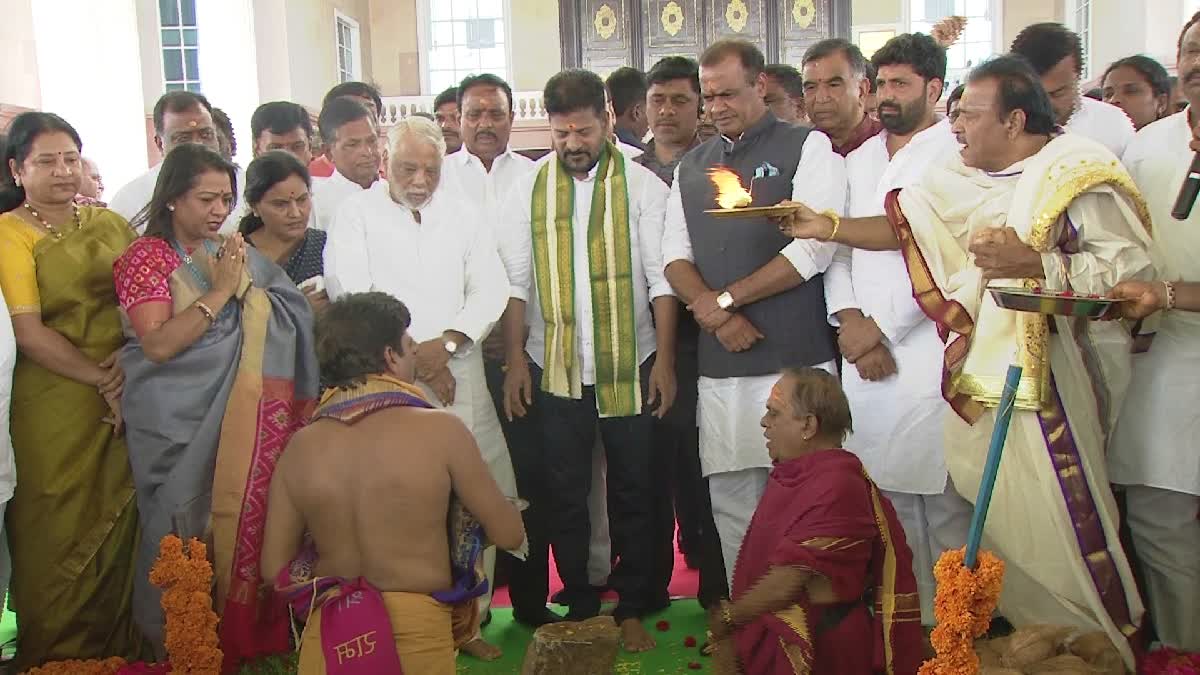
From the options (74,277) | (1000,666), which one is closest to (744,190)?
(1000,666)

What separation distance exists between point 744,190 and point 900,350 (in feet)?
2.31

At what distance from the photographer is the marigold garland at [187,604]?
2.82 m

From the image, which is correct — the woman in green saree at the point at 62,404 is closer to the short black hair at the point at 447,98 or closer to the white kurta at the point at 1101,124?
the short black hair at the point at 447,98

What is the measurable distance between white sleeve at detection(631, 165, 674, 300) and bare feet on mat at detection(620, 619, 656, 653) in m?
1.12

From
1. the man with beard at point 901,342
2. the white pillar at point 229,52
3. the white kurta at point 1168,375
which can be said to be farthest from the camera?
the white pillar at point 229,52

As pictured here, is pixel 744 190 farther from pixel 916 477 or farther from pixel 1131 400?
pixel 1131 400

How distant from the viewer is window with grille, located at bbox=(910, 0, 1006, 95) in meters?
18.1

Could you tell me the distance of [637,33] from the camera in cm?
1912

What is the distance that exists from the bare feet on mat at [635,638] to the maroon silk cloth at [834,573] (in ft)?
3.02

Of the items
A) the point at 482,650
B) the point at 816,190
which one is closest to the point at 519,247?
the point at 816,190

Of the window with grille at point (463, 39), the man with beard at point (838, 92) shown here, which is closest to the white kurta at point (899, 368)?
the man with beard at point (838, 92)

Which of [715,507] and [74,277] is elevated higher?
[74,277]

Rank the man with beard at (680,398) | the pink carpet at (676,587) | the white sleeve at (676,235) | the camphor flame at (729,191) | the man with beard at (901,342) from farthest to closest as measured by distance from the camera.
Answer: the pink carpet at (676,587) → the man with beard at (680,398) → the white sleeve at (676,235) → the man with beard at (901,342) → the camphor flame at (729,191)

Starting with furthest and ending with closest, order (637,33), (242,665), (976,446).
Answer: (637,33)
(242,665)
(976,446)
